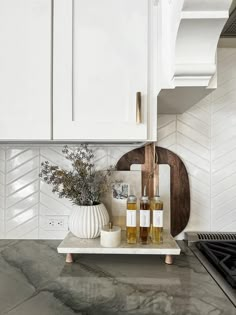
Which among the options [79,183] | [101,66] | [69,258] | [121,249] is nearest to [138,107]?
[101,66]

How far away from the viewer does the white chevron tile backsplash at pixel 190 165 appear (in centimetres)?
132

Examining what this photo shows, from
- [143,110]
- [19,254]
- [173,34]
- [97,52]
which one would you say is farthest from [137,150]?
[19,254]

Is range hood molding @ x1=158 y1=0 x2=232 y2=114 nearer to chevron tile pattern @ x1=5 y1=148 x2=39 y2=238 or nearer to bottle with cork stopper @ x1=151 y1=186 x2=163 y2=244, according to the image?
bottle with cork stopper @ x1=151 y1=186 x2=163 y2=244

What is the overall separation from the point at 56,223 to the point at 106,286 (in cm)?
54

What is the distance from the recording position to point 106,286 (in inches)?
34.3

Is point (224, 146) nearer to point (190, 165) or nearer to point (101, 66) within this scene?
point (190, 165)

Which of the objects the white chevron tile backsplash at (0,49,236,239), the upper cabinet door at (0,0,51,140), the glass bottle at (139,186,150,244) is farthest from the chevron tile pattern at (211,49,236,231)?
the upper cabinet door at (0,0,51,140)

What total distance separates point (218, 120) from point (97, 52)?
708 millimetres

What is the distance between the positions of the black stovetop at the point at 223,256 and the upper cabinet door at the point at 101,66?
0.56 metres

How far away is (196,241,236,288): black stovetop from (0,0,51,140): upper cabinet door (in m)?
0.80

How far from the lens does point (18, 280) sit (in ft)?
2.98

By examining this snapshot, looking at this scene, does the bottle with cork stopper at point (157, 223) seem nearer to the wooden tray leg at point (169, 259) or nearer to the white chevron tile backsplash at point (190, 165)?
the wooden tray leg at point (169, 259)

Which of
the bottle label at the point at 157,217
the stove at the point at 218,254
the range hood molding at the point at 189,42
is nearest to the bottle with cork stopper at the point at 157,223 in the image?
the bottle label at the point at 157,217

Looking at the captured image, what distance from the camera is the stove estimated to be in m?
0.87
